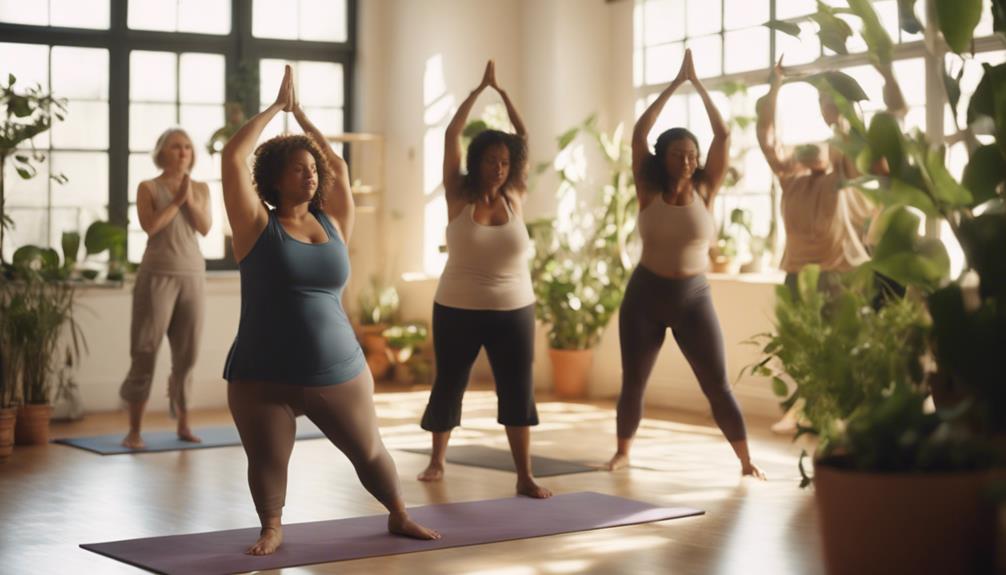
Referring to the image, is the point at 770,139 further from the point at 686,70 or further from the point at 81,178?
the point at 81,178

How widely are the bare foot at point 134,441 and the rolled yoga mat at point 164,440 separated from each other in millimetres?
27

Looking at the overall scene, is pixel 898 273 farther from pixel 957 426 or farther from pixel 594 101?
pixel 594 101

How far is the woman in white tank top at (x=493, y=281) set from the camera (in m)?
5.23

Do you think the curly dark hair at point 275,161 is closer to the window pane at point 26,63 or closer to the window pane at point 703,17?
the window pane at point 703,17

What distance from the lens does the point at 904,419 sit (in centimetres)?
297

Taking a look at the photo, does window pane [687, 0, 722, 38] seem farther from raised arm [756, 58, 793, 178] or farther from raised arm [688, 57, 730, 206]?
raised arm [688, 57, 730, 206]

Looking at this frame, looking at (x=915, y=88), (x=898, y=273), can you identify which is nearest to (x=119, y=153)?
(x=915, y=88)

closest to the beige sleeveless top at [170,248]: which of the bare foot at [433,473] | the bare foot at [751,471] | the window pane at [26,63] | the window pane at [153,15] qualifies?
the bare foot at [433,473]

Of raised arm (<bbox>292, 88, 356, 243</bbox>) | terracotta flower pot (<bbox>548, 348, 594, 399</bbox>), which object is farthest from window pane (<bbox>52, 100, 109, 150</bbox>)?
raised arm (<bbox>292, 88, 356, 243</bbox>)

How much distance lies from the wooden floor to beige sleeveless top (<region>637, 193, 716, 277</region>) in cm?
82

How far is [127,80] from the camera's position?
8.78m

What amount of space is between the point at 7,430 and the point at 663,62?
4403 mm

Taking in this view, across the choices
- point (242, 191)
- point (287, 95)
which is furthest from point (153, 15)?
point (242, 191)

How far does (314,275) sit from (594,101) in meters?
5.12
